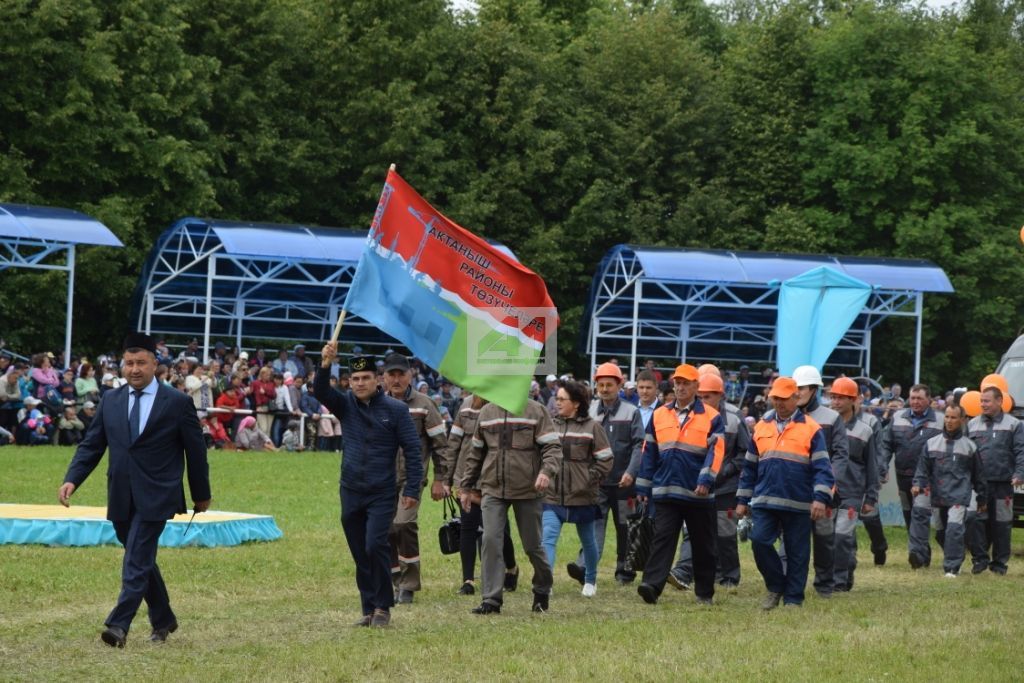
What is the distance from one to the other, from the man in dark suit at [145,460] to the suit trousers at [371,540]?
123 cm

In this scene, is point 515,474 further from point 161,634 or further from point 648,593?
point 161,634

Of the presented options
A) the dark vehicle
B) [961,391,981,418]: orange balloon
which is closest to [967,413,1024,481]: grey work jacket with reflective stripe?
[961,391,981,418]: orange balloon

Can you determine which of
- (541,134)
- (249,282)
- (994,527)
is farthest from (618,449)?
(541,134)

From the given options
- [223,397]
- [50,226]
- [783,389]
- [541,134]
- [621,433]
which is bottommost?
[223,397]

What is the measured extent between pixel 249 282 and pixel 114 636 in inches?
1140

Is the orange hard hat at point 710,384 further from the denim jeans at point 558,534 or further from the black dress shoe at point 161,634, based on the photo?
the black dress shoe at point 161,634

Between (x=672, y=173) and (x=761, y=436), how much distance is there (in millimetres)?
40847

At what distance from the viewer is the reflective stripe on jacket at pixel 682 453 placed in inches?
567

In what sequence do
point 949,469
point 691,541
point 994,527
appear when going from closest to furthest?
point 691,541, point 949,469, point 994,527

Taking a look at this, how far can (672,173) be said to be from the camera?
180ft

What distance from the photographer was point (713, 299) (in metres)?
45.8

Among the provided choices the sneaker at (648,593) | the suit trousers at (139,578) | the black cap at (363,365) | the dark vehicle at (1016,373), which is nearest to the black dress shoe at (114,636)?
the suit trousers at (139,578)

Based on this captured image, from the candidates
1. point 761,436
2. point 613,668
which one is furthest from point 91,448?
point 761,436

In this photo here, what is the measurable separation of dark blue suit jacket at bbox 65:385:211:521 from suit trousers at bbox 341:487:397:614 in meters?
1.24
